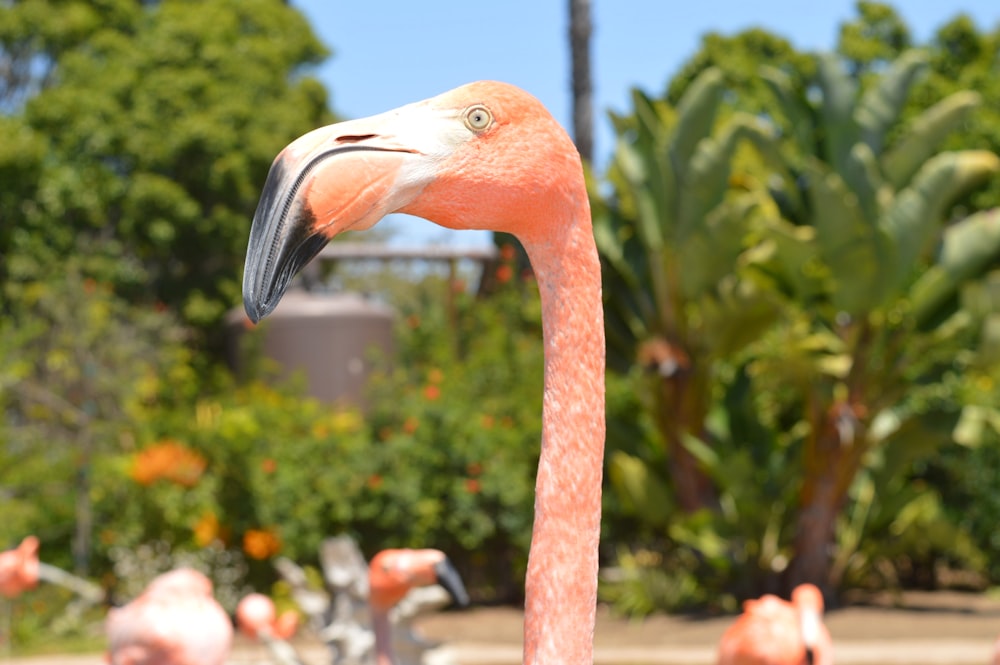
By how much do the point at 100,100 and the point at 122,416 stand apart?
29.2 ft

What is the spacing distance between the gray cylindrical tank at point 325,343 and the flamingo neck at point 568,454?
12.7 metres

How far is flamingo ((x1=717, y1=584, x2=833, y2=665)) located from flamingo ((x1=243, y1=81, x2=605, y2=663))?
1506 millimetres

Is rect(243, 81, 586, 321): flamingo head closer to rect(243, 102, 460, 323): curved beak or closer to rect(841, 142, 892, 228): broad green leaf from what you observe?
rect(243, 102, 460, 323): curved beak

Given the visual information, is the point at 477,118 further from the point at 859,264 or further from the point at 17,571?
the point at 859,264

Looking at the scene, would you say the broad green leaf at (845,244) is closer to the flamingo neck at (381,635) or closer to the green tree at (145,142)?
the flamingo neck at (381,635)

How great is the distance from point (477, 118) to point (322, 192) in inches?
11.8

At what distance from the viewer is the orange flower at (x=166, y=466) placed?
9.78 m

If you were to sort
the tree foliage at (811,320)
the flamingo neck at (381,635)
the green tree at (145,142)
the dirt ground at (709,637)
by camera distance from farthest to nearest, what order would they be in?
the green tree at (145,142), the tree foliage at (811,320), the dirt ground at (709,637), the flamingo neck at (381,635)

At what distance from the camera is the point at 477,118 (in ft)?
5.17

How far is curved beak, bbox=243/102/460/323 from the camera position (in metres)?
1.37

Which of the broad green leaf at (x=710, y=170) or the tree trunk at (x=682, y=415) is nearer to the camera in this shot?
the broad green leaf at (x=710, y=170)

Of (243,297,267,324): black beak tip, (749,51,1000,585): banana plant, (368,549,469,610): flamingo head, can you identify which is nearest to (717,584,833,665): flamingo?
(368,549,469,610): flamingo head

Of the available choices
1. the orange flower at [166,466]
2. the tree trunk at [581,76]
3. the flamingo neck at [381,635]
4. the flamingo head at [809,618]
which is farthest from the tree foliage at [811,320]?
the flamingo head at [809,618]

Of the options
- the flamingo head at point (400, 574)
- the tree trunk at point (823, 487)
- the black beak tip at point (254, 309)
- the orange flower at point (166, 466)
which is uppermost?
the black beak tip at point (254, 309)
